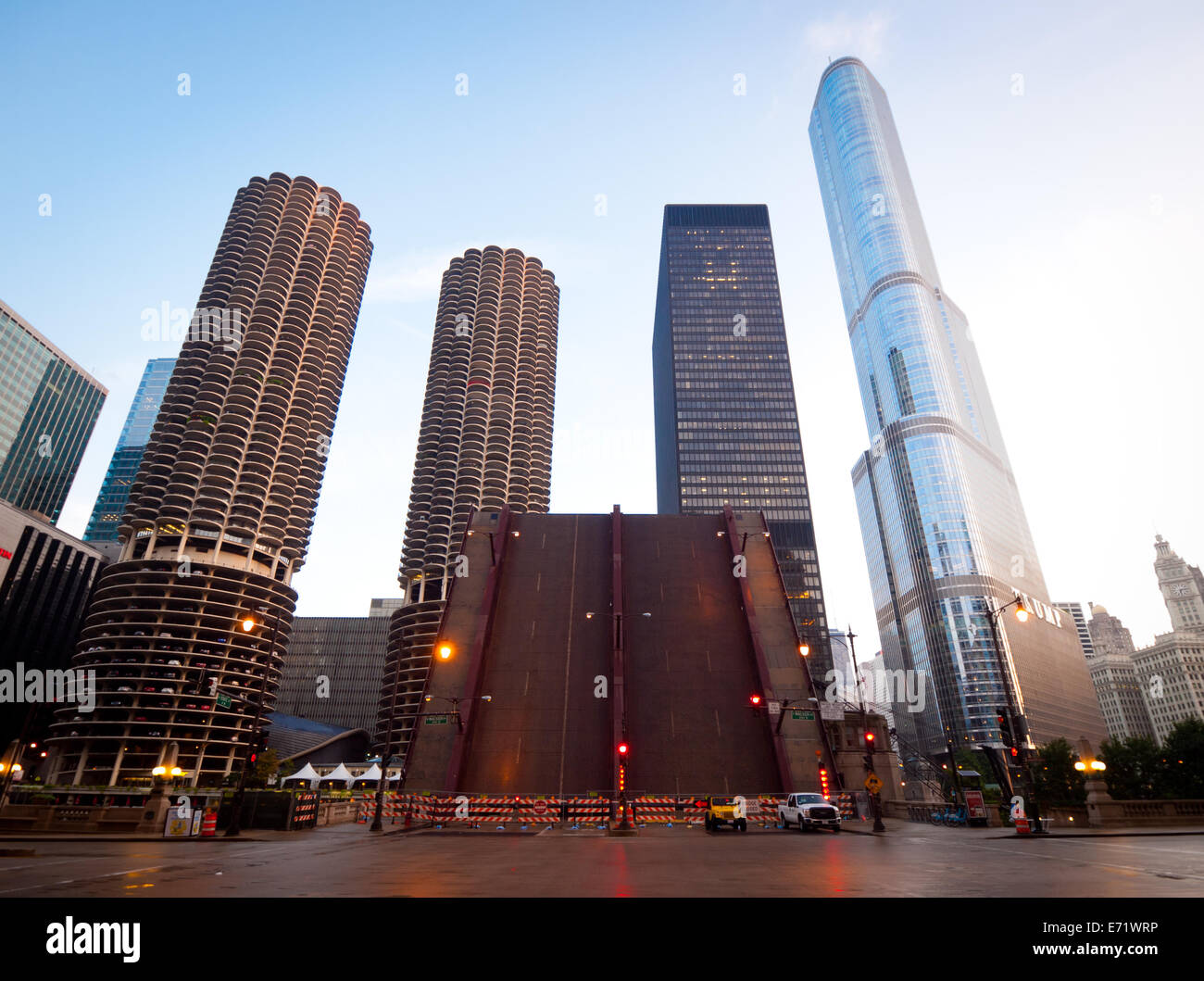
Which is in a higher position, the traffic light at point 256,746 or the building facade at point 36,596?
the building facade at point 36,596

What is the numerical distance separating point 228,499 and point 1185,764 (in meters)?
125

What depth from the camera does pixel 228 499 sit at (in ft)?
347

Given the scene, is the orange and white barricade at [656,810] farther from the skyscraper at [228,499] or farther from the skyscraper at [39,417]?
the skyscraper at [39,417]

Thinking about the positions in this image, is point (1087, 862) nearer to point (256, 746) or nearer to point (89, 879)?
point (89, 879)

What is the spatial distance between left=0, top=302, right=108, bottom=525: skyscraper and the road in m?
153

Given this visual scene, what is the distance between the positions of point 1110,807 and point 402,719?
328 ft

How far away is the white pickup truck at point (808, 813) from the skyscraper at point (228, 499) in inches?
2741

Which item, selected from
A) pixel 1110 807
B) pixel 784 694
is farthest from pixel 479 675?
pixel 1110 807

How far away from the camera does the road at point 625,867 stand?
9.14 m

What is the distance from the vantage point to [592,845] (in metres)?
19.0

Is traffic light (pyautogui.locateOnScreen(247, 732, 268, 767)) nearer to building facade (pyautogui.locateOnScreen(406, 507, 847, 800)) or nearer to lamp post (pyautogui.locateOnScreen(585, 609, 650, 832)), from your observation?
building facade (pyautogui.locateOnScreen(406, 507, 847, 800))

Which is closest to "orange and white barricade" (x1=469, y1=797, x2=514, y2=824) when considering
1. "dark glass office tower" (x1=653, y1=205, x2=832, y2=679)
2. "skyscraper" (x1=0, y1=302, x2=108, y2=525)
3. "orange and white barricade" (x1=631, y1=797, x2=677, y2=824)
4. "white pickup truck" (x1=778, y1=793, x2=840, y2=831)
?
"orange and white barricade" (x1=631, y1=797, x2=677, y2=824)

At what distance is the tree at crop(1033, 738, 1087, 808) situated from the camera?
6938 centimetres

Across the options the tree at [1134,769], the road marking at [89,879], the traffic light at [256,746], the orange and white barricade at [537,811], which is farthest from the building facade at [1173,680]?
the road marking at [89,879]
